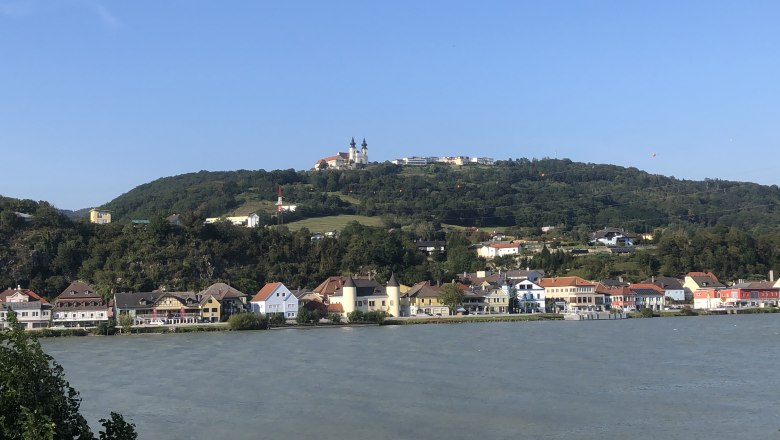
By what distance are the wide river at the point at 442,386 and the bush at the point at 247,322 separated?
6479 mm

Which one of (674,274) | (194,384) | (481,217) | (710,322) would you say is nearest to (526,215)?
(481,217)

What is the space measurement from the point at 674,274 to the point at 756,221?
47.7 meters

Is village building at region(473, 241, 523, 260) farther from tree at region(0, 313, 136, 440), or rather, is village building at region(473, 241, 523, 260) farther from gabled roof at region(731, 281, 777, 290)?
tree at region(0, 313, 136, 440)

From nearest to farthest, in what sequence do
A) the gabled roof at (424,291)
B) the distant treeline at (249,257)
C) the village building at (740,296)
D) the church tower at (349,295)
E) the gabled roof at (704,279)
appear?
the church tower at (349,295) → the gabled roof at (424,291) → the distant treeline at (249,257) → the village building at (740,296) → the gabled roof at (704,279)

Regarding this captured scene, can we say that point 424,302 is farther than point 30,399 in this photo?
Yes

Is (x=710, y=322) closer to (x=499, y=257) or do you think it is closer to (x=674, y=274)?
(x=674, y=274)

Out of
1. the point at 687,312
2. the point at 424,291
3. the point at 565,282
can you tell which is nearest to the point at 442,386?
the point at 424,291

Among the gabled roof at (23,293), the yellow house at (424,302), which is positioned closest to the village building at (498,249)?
the yellow house at (424,302)

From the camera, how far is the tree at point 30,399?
9.24 meters

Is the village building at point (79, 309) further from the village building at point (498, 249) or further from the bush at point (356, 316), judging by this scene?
the village building at point (498, 249)

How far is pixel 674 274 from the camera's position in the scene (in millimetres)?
63781

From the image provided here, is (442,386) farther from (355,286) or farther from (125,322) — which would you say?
(355,286)

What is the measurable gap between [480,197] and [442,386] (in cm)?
8705

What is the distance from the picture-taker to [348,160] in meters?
140
